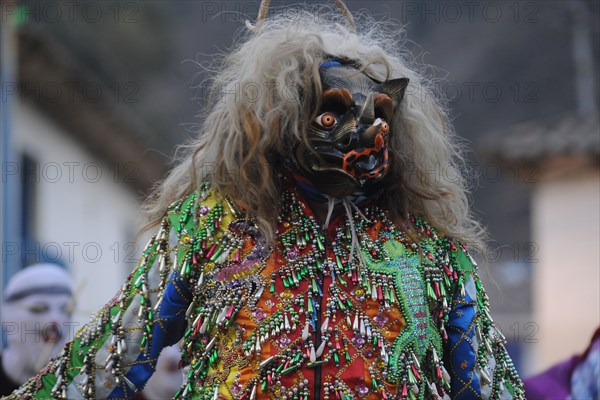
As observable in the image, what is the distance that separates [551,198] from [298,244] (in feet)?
35.2

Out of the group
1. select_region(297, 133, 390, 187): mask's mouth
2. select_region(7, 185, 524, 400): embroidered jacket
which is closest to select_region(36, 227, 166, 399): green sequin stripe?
select_region(7, 185, 524, 400): embroidered jacket

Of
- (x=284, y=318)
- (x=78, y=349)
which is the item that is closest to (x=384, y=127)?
(x=284, y=318)

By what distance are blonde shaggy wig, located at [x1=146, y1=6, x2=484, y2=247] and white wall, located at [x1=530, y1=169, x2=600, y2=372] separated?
913cm

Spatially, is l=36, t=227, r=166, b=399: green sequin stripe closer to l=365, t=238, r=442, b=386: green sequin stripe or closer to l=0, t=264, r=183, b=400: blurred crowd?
l=365, t=238, r=442, b=386: green sequin stripe

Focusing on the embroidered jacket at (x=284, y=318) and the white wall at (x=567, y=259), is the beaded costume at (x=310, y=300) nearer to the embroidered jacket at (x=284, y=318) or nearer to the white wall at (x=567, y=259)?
the embroidered jacket at (x=284, y=318)

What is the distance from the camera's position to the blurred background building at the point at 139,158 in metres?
11.3

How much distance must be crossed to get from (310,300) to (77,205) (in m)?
12.6

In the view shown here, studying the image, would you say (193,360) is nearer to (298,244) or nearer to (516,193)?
(298,244)

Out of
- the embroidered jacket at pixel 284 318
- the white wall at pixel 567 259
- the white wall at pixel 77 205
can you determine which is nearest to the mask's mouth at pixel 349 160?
the embroidered jacket at pixel 284 318

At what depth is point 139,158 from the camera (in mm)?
18344

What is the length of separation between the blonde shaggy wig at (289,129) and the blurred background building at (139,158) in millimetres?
273

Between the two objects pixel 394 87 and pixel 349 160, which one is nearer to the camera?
pixel 349 160

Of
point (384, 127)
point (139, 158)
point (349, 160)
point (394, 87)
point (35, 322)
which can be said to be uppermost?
point (139, 158)

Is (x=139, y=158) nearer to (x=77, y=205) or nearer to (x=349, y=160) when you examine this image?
(x=77, y=205)
